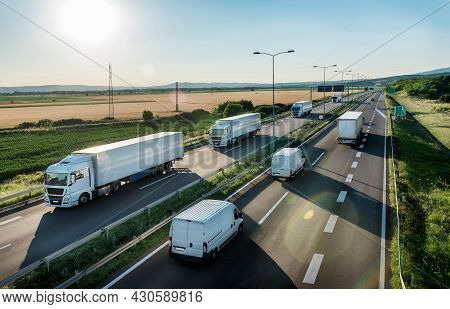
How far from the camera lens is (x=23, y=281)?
1416cm

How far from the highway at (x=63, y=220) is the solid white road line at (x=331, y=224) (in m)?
11.3

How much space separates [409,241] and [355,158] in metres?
20.9

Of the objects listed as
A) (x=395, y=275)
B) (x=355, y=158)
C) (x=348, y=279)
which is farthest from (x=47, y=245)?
(x=355, y=158)

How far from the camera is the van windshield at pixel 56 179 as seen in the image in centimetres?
2314

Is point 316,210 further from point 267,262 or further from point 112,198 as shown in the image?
point 112,198

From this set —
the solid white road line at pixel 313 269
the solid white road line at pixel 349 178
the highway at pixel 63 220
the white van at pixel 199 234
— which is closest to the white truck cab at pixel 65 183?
the highway at pixel 63 220

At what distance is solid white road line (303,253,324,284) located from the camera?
557 inches

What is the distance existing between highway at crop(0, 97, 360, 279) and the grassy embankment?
49.1ft

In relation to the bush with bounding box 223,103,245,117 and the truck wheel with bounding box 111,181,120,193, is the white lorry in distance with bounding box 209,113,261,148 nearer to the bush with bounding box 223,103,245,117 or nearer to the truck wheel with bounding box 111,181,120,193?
the truck wheel with bounding box 111,181,120,193

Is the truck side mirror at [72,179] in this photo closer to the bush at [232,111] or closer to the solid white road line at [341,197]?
the solid white road line at [341,197]

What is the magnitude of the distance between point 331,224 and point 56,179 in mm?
16563

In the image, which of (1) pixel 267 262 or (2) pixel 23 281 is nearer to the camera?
(2) pixel 23 281

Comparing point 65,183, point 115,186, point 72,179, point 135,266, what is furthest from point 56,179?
point 135,266

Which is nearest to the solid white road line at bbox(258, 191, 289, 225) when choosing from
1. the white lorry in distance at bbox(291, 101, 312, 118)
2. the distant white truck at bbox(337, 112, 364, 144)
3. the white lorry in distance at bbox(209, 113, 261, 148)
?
the white lorry in distance at bbox(209, 113, 261, 148)
